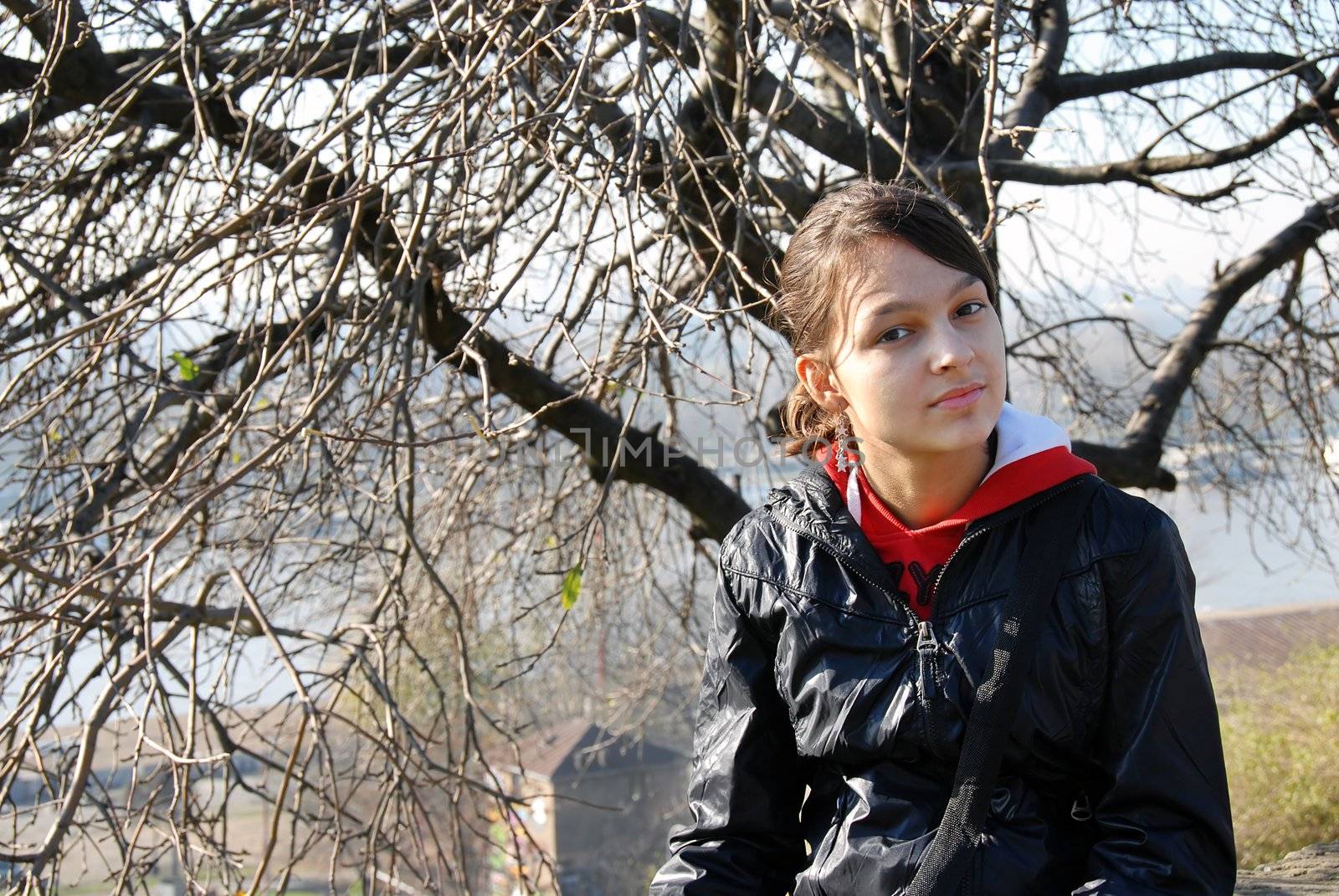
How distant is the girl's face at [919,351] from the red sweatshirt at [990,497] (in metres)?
0.04

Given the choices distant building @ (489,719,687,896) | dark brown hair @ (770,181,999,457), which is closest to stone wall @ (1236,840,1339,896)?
dark brown hair @ (770,181,999,457)

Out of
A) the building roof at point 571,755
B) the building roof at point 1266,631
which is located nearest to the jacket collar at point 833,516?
the building roof at point 571,755

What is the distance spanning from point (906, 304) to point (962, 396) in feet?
0.42

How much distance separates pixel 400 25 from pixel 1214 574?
29.7 feet

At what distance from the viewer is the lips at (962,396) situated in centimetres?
144

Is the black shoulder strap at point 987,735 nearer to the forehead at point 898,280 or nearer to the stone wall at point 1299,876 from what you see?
the forehead at point 898,280

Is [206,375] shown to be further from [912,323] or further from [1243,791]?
[1243,791]

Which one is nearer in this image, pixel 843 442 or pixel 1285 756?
pixel 843 442

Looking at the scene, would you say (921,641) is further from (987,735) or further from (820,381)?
(820,381)

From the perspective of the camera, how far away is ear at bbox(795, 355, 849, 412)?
1.62 meters

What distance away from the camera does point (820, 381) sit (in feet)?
5.41

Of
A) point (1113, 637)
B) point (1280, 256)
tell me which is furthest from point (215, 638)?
point (1280, 256)

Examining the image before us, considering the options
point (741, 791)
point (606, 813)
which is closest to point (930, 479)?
point (741, 791)

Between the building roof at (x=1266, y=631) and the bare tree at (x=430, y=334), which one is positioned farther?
the building roof at (x=1266, y=631)
